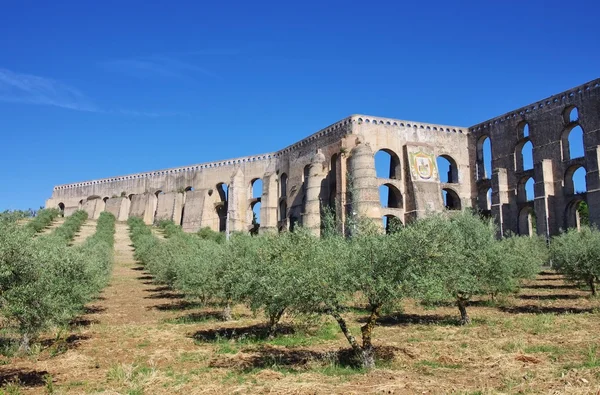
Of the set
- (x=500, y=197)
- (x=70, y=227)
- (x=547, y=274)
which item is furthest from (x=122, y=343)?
(x=70, y=227)

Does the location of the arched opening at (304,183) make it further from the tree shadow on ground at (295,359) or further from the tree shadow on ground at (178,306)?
the tree shadow on ground at (295,359)

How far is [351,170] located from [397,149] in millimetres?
4526

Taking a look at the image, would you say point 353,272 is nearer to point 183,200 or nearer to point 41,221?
point 41,221

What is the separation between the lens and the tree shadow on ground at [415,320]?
15066mm

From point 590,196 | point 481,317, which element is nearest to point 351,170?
point 590,196

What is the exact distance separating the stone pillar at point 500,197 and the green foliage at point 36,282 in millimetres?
29101

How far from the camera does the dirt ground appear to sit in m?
8.63

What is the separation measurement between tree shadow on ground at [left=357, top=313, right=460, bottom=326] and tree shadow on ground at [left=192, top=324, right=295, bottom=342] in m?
2.49

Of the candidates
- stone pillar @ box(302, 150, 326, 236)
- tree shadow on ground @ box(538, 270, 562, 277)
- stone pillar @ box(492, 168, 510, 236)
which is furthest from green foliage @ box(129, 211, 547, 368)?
stone pillar @ box(302, 150, 326, 236)

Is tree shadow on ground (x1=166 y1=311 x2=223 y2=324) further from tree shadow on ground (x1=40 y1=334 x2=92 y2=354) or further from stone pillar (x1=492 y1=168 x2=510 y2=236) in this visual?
stone pillar (x1=492 y1=168 x2=510 y2=236)

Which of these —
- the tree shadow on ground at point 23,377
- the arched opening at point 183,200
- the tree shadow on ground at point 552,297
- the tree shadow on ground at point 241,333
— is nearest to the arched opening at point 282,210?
the arched opening at point 183,200

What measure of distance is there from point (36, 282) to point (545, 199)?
2988 cm

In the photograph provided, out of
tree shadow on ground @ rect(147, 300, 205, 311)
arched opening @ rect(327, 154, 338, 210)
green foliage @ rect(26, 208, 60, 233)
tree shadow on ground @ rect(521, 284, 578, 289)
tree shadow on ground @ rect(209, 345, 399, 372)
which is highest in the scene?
arched opening @ rect(327, 154, 338, 210)

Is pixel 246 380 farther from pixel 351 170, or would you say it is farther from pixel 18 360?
pixel 351 170
